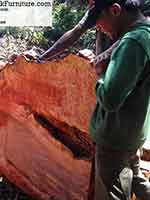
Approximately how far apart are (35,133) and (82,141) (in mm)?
309

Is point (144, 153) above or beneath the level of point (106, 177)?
beneath

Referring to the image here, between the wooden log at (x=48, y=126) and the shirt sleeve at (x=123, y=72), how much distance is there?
541 millimetres

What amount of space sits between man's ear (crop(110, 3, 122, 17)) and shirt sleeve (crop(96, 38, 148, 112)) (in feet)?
0.40

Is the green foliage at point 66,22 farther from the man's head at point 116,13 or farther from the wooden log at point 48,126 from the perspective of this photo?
the man's head at point 116,13

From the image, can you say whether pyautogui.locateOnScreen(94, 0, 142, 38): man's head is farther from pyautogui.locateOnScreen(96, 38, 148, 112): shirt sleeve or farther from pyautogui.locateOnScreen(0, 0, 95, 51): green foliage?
pyautogui.locateOnScreen(0, 0, 95, 51): green foliage

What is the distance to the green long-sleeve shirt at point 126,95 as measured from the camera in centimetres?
165

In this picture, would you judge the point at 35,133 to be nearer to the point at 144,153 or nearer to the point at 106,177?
the point at 106,177

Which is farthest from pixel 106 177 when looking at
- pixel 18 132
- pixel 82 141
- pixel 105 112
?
pixel 18 132

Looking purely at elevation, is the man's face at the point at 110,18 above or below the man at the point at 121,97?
above

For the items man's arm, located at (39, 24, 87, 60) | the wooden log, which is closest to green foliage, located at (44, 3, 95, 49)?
man's arm, located at (39, 24, 87, 60)

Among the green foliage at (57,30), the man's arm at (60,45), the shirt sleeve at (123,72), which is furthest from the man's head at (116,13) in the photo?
the green foliage at (57,30)

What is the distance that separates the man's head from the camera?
5.66 ft

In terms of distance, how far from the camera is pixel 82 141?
2.38m

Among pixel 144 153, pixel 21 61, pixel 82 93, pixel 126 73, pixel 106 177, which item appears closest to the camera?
pixel 126 73
